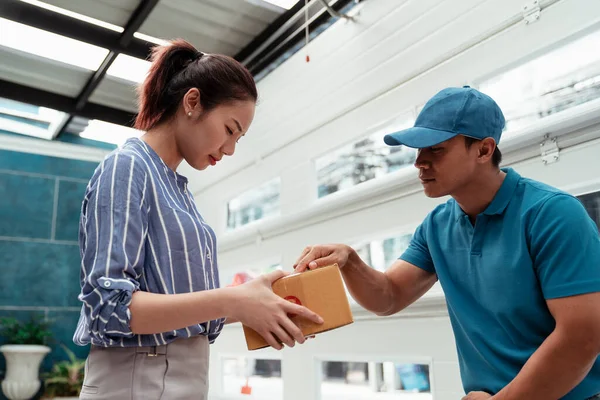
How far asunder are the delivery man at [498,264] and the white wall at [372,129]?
1.06 metres

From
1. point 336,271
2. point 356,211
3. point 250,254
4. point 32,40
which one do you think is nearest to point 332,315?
point 336,271

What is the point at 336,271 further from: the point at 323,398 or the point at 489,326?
the point at 323,398

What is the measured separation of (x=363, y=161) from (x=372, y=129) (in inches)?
9.9

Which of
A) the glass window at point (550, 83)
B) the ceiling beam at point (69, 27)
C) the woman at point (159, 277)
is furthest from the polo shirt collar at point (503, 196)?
the ceiling beam at point (69, 27)

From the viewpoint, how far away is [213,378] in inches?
207

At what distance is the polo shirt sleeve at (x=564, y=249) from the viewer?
129 cm

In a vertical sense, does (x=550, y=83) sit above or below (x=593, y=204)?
above

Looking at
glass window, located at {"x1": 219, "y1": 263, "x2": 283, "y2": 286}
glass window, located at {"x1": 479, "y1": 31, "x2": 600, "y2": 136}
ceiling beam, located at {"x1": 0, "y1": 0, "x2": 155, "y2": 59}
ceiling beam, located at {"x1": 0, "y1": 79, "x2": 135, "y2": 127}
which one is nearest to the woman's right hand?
glass window, located at {"x1": 479, "y1": 31, "x2": 600, "y2": 136}

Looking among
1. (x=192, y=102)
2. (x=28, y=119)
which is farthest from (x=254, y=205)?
(x=192, y=102)

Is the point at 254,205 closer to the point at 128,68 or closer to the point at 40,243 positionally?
the point at 128,68

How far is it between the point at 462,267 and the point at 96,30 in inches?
171

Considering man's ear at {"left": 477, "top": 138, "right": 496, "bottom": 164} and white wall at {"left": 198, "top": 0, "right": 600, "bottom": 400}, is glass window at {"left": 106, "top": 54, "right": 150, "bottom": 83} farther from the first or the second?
man's ear at {"left": 477, "top": 138, "right": 496, "bottom": 164}

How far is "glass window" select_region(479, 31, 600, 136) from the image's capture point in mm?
2500

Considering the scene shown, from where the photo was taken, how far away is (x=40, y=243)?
6.94 metres
